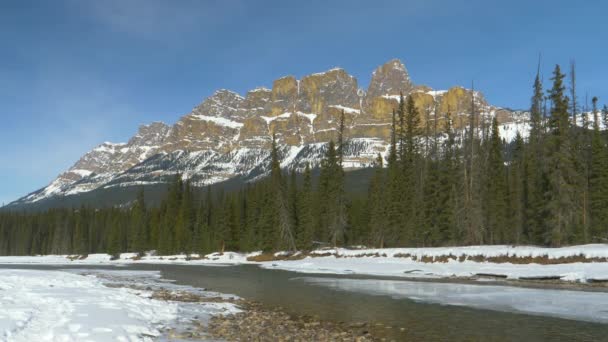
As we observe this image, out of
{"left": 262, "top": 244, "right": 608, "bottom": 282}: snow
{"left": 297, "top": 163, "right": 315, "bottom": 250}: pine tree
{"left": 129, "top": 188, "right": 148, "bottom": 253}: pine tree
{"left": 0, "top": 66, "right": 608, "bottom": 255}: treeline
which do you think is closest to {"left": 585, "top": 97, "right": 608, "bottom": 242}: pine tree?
{"left": 0, "top": 66, "right": 608, "bottom": 255}: treeline

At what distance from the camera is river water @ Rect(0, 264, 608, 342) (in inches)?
558

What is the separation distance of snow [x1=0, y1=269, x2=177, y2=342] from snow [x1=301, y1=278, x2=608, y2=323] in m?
13.0

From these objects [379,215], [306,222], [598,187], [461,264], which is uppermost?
[598,187]

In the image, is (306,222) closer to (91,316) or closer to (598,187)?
(598,187)

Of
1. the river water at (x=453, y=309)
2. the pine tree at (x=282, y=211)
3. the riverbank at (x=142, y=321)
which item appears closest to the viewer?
the riverbank at (x=142, y=321)

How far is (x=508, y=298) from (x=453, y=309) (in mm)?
4813

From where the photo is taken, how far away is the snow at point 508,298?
17906mm

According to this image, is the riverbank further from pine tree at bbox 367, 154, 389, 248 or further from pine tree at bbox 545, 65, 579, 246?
pine tree at bbox 367, 154, 389, 248

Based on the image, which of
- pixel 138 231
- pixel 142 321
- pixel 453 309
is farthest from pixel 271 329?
pixel 138 231

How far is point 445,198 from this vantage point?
56562mm

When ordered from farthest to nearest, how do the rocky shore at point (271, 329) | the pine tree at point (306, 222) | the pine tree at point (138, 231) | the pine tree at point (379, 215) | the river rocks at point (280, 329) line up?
1. the pine tree at point (138, 231)
2. the pine tree at point (306, 222)
3. the pine tree at point (379, 215)
4. the river rocks at point (280, 329)
5. the rocky shore at point (271, 329)

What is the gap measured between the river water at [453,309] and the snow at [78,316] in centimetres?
637

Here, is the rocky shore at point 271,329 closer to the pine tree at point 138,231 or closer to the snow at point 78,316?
the snow at point 78,316

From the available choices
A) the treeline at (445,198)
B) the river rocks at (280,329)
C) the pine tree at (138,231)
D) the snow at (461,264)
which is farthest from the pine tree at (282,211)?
the river rocks at (280,329)
